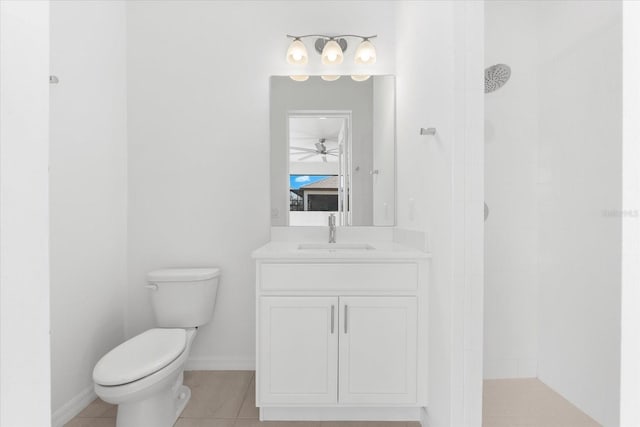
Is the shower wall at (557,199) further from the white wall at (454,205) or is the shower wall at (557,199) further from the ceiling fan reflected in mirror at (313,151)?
the ceiling fan reflected in mirror at (313,151)

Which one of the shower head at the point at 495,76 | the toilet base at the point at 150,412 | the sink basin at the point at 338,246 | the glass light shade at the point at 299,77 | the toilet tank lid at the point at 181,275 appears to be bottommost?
the toilet base at the point at 150,412

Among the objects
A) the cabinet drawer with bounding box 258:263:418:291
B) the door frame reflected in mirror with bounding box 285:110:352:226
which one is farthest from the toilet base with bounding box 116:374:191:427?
the door frame reflected in mirror with bounding box 285:110:352:226

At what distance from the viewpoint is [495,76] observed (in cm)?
125

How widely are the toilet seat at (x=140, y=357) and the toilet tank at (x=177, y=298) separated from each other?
0.16 m

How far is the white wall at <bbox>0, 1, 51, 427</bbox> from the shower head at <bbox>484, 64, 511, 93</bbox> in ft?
4.25

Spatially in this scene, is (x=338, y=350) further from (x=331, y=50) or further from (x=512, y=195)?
(x=331, y=50)

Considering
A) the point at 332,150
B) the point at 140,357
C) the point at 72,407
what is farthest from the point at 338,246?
the point at 72,407

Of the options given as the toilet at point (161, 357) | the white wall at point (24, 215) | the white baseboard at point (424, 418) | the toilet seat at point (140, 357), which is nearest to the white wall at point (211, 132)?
the toilet at point (161, 357)

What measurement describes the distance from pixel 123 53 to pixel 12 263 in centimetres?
220

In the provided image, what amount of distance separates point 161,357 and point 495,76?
180cm

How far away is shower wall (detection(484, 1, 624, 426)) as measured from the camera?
82cm

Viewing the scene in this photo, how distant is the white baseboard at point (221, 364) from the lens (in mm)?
2322

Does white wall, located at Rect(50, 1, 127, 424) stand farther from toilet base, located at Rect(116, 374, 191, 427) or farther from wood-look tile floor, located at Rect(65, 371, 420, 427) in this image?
toilet base, located at Rect(116, 374, 191, 427)

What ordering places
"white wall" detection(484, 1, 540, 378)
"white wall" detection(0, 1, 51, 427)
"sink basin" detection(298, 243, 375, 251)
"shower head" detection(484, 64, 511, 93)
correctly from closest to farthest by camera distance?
"white wall" detection(0, 1, 51, 427) < "white wall" detection(484, 1, 540, 378) < "shower head" detection(484, 64, 511, 93) < "sink basin" detection(298, 243, 375, 251)
